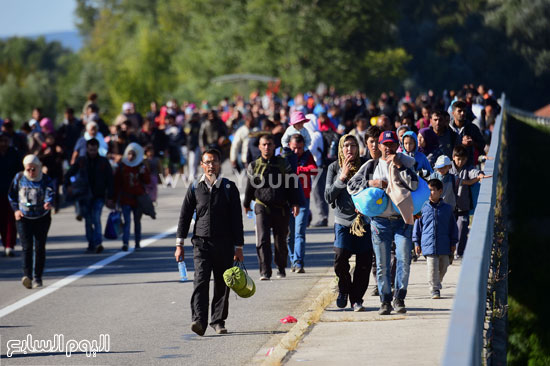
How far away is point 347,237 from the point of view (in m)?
10.7

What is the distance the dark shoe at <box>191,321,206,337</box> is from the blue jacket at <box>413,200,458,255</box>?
265cm

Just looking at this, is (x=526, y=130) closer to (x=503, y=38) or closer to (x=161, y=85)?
(x=503, y=38)

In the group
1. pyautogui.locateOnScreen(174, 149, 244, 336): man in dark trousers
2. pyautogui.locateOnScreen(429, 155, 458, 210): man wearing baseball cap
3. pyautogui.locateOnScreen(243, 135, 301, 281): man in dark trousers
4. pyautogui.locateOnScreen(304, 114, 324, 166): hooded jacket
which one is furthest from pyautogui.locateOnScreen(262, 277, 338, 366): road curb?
pyautogui.locateOnScreen(304, 114, 324, 166): hooded jacket

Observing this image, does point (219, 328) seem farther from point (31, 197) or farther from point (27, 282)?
point (31, 197)

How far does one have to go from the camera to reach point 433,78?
8169cm

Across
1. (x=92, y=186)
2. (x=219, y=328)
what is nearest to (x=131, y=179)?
(x=92, y=186)

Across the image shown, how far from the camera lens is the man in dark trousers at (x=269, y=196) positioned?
12953 millimetres

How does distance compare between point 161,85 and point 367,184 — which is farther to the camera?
point 161,85

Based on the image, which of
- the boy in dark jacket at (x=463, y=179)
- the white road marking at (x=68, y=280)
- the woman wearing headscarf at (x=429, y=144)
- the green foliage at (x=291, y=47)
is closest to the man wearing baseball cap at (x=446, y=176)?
the woman wearing headscarf at (x=429, y=144)

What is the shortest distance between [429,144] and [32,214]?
4996 millimetres

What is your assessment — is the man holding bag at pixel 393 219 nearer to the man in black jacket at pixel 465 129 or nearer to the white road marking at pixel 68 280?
the white road marking at pixel 68 280

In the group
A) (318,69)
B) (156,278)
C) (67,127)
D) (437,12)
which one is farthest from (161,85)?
(156,278)

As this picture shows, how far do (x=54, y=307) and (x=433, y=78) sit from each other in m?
71.6

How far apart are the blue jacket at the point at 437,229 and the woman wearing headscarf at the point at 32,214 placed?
4845 mm
